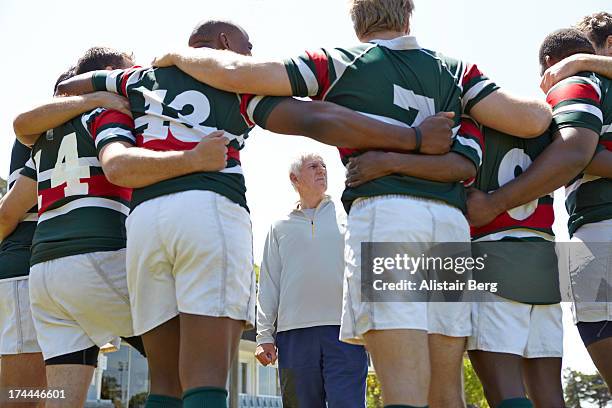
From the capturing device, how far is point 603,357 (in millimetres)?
4121

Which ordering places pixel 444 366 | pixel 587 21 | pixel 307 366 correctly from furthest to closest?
pixel 307 366 < pixel 587 21 < pixel 444 366

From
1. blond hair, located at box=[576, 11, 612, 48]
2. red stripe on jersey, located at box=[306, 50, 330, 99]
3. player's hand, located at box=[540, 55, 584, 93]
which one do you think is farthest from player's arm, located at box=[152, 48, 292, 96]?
blond hair, located at box=[576, 11, 612, 48]

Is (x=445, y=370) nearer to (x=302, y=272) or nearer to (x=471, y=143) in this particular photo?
(x=471, y=143)

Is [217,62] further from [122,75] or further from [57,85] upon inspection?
[57,85]

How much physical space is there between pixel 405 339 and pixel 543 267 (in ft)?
3.32

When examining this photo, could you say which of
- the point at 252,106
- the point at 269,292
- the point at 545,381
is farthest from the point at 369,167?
the point at 269,292

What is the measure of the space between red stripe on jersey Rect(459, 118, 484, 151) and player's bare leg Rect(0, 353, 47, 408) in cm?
288

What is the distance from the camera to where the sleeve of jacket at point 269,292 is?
6.03 metres

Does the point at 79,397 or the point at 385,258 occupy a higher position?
the point at 385,258

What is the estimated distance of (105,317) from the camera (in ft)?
13.0

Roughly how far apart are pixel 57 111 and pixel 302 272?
2439mm

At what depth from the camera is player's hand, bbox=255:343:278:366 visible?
5969 millimetres

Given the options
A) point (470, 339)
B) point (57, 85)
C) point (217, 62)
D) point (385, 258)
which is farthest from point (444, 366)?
point (57, 85)

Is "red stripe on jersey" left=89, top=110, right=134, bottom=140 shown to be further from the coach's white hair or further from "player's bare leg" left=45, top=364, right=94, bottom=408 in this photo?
the coach's white hair
